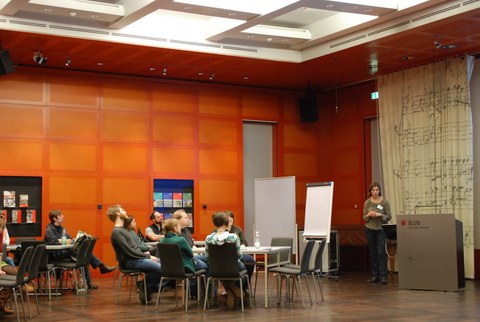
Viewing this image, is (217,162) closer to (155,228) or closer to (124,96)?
(124,96)

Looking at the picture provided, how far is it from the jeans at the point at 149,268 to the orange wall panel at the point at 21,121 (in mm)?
4916

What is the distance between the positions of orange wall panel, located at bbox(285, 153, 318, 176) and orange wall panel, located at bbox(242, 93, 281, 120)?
966 millimetres

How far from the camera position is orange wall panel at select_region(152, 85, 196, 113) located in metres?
14.3

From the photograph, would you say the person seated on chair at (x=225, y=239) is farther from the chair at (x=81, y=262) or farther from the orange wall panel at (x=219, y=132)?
the orange wall panel at (x=219, y=132)

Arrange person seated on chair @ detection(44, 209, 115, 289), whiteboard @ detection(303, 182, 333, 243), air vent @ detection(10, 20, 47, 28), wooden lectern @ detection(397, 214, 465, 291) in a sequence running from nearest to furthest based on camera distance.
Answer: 1. wooden lectern @ detection(397, 214, 465, 291)
2. person seated on chair @ detection(44, 209, 115, 289)
3. air vent @ detection(10, 20, 47, 28)
4. whiteboard @ detection(303, 182, 333, 243)

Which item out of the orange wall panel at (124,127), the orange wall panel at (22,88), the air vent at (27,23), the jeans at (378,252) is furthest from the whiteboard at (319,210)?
the air vent at (27,23)

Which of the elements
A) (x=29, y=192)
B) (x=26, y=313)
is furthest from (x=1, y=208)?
(x=26, y=313)

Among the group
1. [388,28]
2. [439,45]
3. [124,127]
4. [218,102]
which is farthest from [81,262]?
[439,45]

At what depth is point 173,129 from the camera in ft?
47.3

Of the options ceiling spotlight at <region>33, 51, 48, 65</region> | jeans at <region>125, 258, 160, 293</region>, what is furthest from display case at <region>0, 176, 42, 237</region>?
jeans at <region>125, 258, 160, 293</region>

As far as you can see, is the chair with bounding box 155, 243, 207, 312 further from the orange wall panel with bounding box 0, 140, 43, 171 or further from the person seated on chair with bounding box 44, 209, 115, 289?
the orange wall panel with bounding box 0, 140, 43, 171

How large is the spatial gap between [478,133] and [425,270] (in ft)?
11.3

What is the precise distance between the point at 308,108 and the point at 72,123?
5107 mm

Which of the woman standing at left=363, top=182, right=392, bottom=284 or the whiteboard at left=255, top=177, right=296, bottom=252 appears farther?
the whiteboard at left=255, top=177, right=296, bottom=252
